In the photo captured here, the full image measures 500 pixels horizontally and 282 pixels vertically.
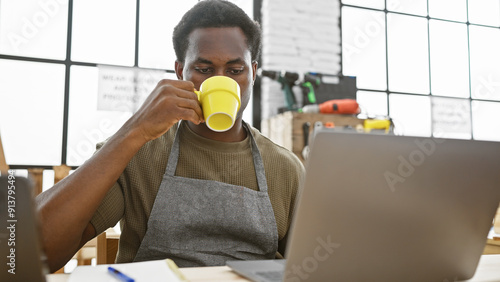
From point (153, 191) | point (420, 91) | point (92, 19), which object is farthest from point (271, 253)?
point (420, 91)

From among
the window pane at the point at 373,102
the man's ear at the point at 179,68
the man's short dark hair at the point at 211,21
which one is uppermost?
the window pane at the point at 373,102

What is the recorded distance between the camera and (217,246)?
38.6 inches

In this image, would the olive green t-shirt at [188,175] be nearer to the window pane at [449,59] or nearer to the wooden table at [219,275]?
the wooden table at [219,275]

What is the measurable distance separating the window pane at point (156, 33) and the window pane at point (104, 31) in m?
0.07

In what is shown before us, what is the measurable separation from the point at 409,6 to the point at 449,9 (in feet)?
1.52

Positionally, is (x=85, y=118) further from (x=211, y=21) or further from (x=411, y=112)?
(x=411, y=112)

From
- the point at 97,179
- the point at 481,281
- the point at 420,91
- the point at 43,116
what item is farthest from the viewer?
the point at 420,91

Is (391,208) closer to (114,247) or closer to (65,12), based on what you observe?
(114,247)

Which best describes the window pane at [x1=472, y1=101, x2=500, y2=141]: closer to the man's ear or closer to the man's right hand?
the man's ear

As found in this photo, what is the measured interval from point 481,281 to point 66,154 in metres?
2.46

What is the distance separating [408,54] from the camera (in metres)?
3.62

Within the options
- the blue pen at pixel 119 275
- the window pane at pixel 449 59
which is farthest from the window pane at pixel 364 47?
the blue pen at pixel 119 275

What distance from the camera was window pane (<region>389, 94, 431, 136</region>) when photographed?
3496 millimetres

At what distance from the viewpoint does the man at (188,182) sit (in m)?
0.85
